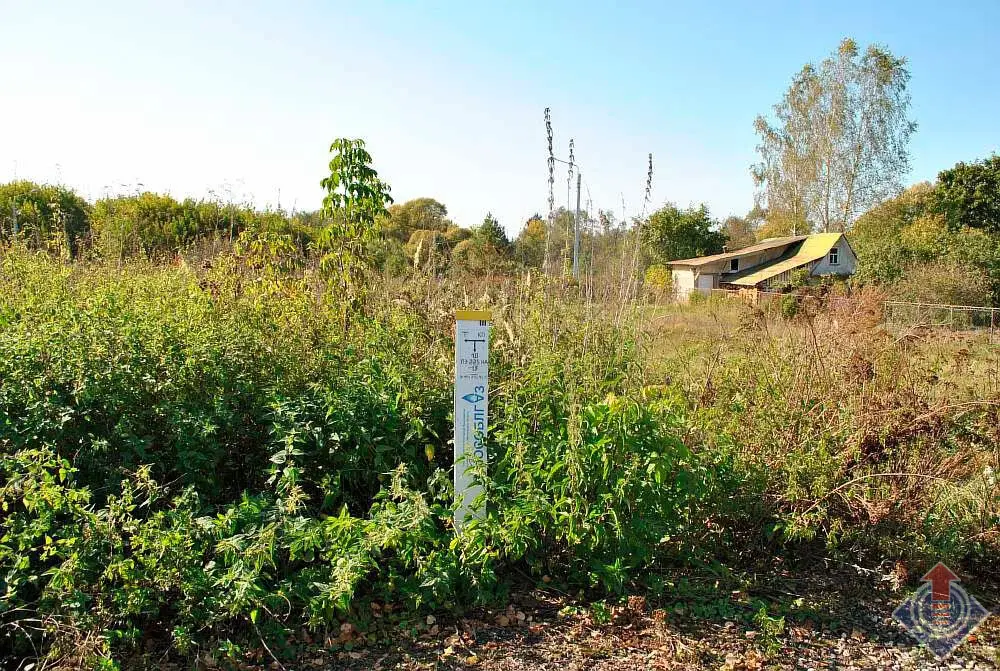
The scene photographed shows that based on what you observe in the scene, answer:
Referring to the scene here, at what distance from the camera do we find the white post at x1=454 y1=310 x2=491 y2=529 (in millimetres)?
3148

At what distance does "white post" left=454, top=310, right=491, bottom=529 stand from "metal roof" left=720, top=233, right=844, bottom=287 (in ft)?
99.8

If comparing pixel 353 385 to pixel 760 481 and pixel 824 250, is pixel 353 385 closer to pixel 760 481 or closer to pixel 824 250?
pixel 760 481

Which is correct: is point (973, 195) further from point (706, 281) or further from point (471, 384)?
point (471, 384)

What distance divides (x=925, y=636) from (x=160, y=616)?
10.6 ft

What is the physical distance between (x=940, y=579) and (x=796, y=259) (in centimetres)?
3338

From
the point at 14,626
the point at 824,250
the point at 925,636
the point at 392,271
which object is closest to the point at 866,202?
the point at 824,250

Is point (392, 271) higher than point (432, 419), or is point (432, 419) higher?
point (392, 271)

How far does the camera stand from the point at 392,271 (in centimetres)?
681

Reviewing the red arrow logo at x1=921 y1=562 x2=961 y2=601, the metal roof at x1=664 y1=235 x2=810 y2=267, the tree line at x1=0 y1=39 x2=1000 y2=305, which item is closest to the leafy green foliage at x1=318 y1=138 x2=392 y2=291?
the tree line at x1=0 y1=39 x2=1000 y2=305

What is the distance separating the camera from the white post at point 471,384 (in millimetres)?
3148

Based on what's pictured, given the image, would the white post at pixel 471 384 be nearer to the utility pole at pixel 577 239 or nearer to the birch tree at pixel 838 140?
the utility pole at pixel 577 239

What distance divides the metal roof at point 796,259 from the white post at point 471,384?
99.8 feet

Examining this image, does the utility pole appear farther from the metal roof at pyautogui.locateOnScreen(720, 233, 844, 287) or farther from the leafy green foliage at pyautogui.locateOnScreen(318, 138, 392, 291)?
the metal roof at pyautogui.locateOnScreen(720, 233, 844, 287)

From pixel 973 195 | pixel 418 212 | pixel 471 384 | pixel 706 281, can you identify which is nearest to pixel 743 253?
pixel 706 281
